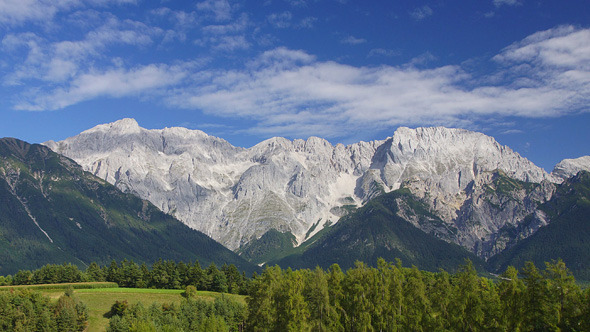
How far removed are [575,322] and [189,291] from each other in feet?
371

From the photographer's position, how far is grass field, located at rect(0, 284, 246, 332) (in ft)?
418

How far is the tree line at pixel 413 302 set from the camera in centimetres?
7562

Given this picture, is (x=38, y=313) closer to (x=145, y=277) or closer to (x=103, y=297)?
(x=103, y=297)

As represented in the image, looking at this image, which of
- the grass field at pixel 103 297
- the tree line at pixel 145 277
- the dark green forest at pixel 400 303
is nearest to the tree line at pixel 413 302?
the dark green forest at pixel 400 303

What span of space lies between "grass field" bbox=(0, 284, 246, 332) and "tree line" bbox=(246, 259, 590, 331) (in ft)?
180

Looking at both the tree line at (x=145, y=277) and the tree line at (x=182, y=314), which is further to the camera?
the tree line at (x=145, y=277)

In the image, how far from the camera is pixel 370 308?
89188 mm

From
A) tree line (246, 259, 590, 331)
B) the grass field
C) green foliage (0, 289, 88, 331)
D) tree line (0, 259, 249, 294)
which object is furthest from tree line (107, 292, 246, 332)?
tree line (0, 259, 249, 294)

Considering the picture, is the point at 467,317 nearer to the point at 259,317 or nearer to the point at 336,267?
the point at 336,267

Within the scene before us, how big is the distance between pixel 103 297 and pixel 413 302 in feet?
310

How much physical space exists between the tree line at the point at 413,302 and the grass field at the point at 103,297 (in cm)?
5487

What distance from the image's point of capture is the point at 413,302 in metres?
90.2

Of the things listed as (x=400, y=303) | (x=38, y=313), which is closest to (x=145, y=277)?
(x=38, y=313)

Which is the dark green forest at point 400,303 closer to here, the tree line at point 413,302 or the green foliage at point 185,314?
the tree line at point 413,302
